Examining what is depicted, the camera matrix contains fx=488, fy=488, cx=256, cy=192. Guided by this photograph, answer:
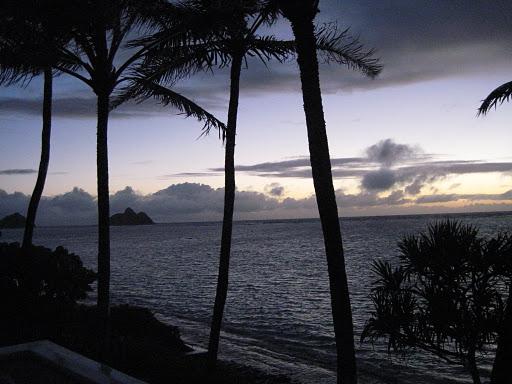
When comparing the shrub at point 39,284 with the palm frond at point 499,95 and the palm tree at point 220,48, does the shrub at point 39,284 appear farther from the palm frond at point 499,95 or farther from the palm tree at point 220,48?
the palm frond at point 499,95

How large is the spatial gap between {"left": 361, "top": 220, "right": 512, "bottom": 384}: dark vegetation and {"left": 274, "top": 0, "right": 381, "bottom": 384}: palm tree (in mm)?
1120

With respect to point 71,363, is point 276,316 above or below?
below

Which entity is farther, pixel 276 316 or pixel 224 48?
pixel 276 316

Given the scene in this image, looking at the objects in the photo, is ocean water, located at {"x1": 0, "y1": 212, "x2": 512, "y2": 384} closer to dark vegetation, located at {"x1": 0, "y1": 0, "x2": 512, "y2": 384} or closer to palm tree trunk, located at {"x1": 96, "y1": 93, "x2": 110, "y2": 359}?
dark vegetation, located at {"x1": 0, "y1": 0, "x2": 512, "y2": 384}

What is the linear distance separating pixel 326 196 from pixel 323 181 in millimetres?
246

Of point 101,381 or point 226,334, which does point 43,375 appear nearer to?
point 101,381

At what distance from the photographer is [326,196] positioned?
308 inches

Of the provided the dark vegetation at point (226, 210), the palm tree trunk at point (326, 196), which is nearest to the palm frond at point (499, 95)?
the dark vegetation at point (226, 210)

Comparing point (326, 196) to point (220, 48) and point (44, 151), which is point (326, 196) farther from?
point (44, 151)

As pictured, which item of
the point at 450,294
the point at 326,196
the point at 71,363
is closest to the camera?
the point at 71,363

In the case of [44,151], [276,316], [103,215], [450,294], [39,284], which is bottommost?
[276,316]

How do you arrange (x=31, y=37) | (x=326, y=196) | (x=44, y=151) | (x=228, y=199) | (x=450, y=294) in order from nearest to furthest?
(x=326, y=196) < (x=450, y=294) < (x=31, y=37) < (x=228, y=199) < (x=44, y=151)

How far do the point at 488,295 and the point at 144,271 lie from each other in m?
51.9

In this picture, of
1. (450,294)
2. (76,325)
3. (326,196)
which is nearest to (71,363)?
(326,196)
